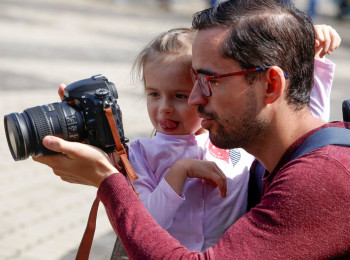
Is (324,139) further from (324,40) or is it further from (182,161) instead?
(324,40)

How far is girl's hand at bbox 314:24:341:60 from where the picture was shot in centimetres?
234

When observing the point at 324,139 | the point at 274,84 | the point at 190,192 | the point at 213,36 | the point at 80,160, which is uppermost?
the point at 213,36

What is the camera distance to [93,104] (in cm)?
201

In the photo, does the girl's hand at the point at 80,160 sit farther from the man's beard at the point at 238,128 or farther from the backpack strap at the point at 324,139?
the backpack strap at the point at 324,139

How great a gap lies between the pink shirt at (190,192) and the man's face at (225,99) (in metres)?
0.27

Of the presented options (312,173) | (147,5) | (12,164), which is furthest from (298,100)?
(147,5)

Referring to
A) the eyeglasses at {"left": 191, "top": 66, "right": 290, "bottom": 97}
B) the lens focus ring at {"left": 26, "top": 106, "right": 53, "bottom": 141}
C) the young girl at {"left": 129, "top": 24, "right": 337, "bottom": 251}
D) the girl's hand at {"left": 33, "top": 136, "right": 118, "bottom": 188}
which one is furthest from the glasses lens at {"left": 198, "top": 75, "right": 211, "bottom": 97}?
the lens focus ring at {"left": 26, "top": 106, "right": 53, "bottom": 141}

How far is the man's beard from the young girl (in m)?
0.16

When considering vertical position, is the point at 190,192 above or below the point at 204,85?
below

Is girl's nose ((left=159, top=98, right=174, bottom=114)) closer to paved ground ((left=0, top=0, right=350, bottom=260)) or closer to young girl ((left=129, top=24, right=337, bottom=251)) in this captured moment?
young girl ((left=129, top=24, right=337, bottom=251))

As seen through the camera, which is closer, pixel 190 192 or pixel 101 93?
pixel 101 93

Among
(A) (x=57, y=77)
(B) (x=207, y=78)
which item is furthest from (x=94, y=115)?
(A) (x=57, y=77)

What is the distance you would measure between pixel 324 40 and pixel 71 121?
1.02m

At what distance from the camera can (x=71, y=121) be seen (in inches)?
77.5
